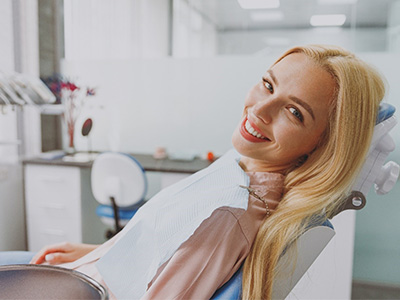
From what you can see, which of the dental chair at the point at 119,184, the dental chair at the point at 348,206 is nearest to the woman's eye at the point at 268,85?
the dental chair at the point at 348,206

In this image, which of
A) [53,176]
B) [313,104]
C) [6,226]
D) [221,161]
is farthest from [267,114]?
[6,226]

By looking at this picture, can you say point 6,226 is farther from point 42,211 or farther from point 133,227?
point 133,227

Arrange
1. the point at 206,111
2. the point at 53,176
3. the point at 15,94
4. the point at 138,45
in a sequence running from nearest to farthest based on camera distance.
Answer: the point at 15,94 < the point at 53,176 < the point at 206,111 < the point at 138,45

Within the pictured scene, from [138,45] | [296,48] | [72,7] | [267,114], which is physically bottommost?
[267,114]

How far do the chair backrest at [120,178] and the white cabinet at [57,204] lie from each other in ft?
1.04

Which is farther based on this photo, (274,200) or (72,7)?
(72,7)

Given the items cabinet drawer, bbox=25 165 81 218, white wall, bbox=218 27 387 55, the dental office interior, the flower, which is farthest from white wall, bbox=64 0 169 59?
cabinet drawer, bbox=25 165 81 218

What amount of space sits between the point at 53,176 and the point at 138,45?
1.11 metres

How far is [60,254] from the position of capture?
111 cm

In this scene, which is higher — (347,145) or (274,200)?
(347,145)

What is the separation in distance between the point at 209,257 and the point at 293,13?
2.07 m

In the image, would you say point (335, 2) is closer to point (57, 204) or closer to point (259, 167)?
point (259, 167)

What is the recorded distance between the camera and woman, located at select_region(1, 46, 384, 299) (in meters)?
0.79

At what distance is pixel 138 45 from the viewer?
2.81 metres
